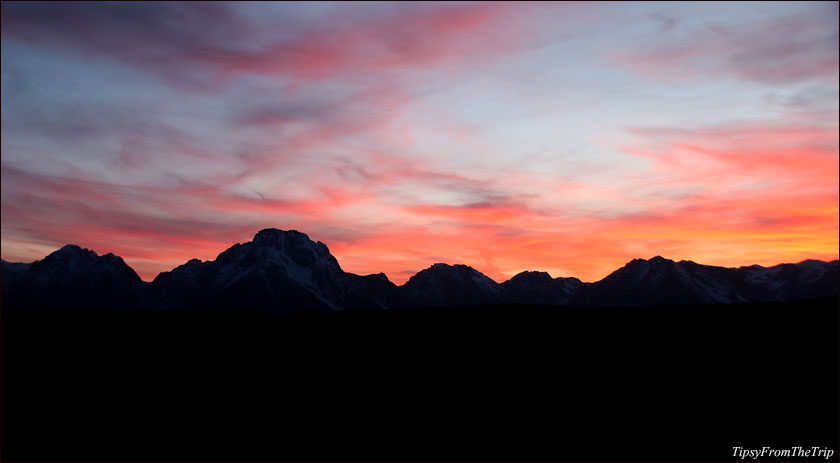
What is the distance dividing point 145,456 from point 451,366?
3158 cm

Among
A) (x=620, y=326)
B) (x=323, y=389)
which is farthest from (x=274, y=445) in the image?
(x=620, y=326)

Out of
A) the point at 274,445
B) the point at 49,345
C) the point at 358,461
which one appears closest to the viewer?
the point at 358,461

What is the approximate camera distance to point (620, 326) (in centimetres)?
8075

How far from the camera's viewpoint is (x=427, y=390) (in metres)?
52.9

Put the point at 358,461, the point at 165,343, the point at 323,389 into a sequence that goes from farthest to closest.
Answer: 1. the point at 165,343
2. the point at 323,389
3. the point at 358,461

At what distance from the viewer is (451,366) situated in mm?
61312

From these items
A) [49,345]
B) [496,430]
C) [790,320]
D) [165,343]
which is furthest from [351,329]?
[790,320]

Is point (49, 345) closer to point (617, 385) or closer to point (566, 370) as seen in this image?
point (566, 370)

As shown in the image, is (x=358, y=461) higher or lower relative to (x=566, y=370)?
lower

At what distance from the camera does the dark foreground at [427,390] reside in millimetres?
40219

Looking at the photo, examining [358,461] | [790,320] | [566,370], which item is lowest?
[358,461]

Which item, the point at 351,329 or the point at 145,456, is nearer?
the point at 145,456

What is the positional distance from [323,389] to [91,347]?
33.6 meters

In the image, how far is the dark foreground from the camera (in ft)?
132
